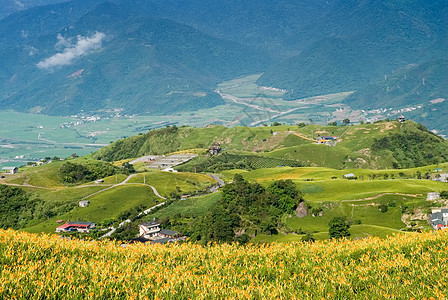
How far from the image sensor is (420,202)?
258 ft

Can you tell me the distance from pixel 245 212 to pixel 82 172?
88.9m

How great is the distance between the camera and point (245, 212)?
266 feet

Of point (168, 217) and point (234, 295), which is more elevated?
point (234, 295)

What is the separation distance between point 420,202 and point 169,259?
70874 mm

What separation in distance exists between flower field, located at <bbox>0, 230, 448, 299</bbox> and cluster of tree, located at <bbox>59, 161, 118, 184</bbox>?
428 ft

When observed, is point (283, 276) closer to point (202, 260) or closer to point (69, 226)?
point (202, 260)

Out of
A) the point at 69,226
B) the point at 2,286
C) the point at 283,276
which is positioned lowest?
the point at 69,226

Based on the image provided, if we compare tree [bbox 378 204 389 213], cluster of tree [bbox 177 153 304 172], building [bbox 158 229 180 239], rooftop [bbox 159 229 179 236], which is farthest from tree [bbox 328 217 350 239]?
cluster of tree [bbox 177 153 304 172]

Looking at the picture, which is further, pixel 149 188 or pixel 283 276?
pixel 149 188

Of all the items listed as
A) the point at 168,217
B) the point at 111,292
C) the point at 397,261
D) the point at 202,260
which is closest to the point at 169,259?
the point at 202,260

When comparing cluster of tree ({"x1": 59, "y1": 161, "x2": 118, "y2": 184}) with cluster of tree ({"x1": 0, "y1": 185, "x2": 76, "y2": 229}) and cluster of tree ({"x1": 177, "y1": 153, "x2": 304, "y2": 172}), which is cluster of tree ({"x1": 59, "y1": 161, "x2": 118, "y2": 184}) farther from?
cluster of tree ({"x1": 177, "y1": 153, "x2": 304, "y2": 172})

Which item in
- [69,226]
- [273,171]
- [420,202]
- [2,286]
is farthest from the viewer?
[273,171]

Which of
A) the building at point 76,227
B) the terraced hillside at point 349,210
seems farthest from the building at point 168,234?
the building at point 76,227

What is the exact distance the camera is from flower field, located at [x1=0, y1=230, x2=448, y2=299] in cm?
1571
